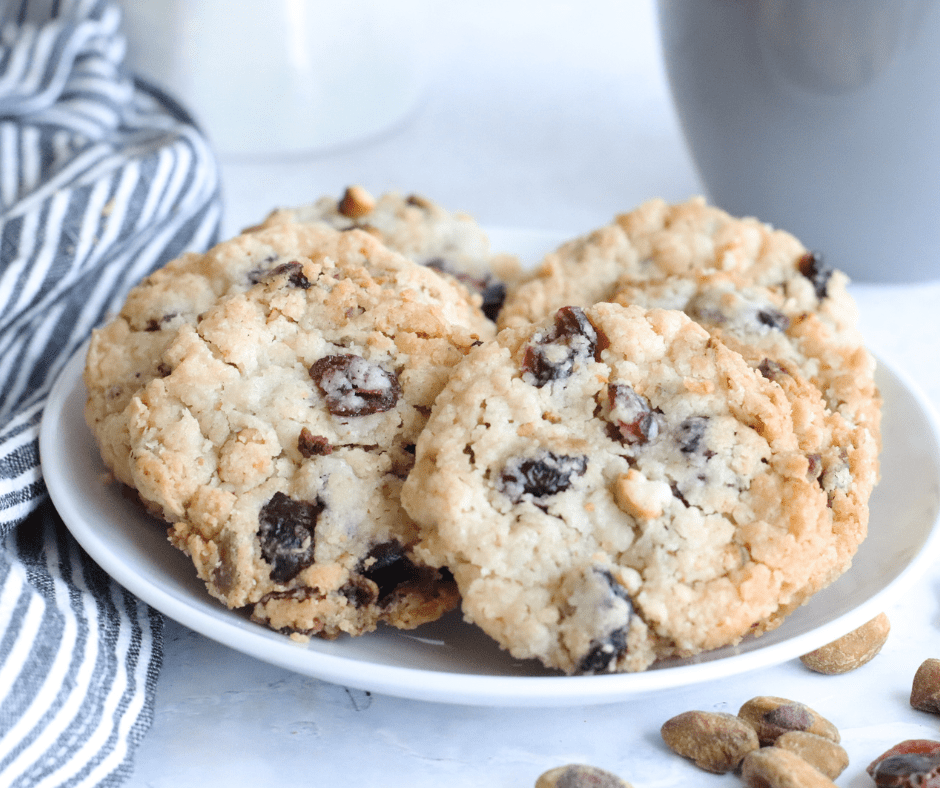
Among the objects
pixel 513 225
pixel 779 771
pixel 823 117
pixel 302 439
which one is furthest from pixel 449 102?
pixel 779 771

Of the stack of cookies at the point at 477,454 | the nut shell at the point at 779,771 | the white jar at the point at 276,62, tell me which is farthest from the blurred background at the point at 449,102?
the nut shell at the point at 779,771

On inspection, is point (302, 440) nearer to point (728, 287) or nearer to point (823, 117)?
point (728, 287)

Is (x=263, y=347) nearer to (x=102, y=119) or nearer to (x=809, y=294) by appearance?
(x=809, y=294)

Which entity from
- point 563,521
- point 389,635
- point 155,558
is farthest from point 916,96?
point 155,558

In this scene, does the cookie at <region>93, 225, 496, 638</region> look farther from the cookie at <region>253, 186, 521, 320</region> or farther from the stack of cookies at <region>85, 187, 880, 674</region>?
the cookie at <region>253, 186, 521, 320</region>

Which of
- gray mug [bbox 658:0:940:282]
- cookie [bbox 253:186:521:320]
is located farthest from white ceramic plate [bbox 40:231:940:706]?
gray mug [bbox 658:0:940:282]

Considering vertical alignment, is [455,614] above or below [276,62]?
below
